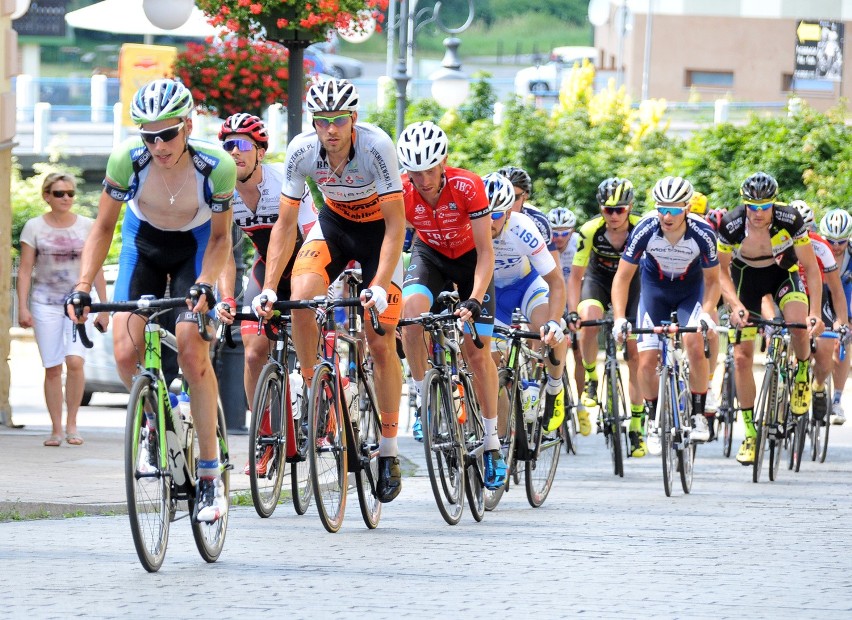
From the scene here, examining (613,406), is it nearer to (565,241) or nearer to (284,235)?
(565,241)

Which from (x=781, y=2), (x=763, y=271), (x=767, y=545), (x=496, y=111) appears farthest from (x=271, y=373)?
(x=781, y=2)

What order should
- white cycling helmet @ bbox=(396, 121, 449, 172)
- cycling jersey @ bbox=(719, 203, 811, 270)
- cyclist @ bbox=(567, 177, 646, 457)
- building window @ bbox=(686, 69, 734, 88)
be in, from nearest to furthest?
white cycling helmet @ bbox=(396, 121, 449, 172) < cycling jersey @ bbox=(719, 203, 811, 270) < cyclist @ bbox=(567, 177, 646, 457) < building window @ bbox=(686, 69, 734, 88)

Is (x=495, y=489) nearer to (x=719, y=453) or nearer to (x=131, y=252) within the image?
(x=131, y=252)

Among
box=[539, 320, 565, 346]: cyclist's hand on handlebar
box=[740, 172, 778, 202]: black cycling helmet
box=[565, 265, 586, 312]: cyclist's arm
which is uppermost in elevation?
box=[740, 172, 778, 202]: black cycling helmet

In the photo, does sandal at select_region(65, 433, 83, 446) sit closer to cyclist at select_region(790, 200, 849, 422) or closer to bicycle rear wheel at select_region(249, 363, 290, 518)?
bicycle rear wheel at select_region(249, 363, 290, 518)

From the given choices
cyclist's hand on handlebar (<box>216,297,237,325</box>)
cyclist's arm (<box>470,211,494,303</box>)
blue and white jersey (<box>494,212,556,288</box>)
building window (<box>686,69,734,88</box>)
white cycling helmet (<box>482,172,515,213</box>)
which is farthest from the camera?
building window (<box>686,69,734,88</box>)

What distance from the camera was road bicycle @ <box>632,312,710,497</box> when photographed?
11.0m

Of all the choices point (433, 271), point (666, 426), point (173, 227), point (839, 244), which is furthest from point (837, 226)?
point (173, 227)

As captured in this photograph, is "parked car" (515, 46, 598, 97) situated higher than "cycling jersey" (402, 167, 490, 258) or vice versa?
"parked car" (515, 46, 598, 97)

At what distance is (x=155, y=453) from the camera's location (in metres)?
6.98

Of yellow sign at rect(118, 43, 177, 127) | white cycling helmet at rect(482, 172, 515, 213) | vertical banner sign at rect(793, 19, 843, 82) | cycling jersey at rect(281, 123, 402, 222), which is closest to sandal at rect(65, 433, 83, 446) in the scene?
white cycling helmet at rect(482, 172, 515, 213)

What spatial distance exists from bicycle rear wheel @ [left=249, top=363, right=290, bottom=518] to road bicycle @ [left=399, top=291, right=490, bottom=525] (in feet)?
2.37

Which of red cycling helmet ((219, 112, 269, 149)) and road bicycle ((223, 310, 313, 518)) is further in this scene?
red cycling helmet ((219, 112, 269, 149))

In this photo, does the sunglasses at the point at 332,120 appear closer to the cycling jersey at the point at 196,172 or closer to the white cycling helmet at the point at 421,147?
the white cycling helmet at the point at 421,147
